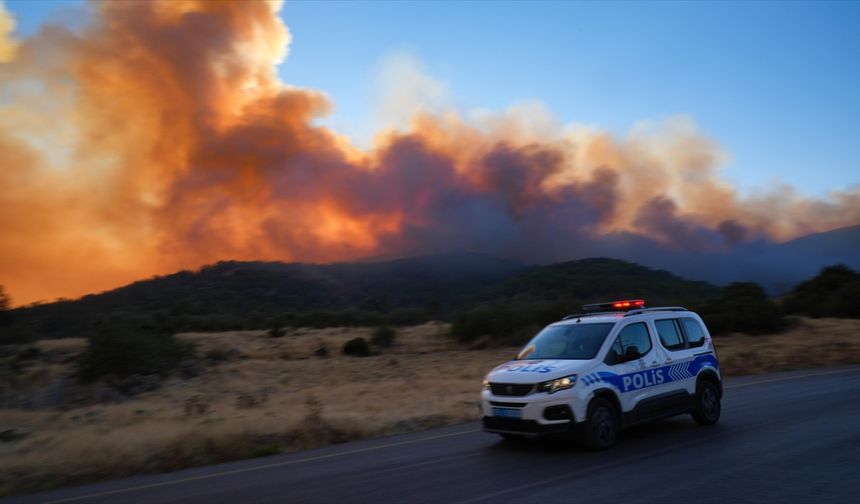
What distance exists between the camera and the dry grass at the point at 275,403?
10.8 metres

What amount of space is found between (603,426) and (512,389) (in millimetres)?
1403

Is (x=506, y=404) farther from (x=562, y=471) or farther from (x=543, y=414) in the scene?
(x=562, y=471)

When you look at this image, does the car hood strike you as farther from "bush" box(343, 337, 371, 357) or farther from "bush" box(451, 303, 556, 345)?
"bush" box(451, 303, 556, 345)

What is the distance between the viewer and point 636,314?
10.3 m

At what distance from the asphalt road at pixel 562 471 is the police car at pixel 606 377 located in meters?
0.43

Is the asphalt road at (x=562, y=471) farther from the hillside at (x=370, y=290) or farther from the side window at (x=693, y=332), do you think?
the hillside at (x=370, y=290)

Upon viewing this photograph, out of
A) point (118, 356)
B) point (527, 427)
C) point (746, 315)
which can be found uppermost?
point (118, 356)

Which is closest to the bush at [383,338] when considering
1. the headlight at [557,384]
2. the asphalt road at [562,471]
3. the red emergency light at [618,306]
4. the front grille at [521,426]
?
the asphalt road at [562,471]

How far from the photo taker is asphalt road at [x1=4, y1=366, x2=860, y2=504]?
6.92 metres

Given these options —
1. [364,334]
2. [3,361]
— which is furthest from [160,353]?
[364,334]

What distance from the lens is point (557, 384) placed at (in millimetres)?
8891

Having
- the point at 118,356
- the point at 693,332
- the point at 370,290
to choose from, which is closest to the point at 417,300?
the point at 370,290

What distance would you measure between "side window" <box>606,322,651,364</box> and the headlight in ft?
2.80

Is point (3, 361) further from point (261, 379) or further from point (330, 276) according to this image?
A: point (330, 276)
